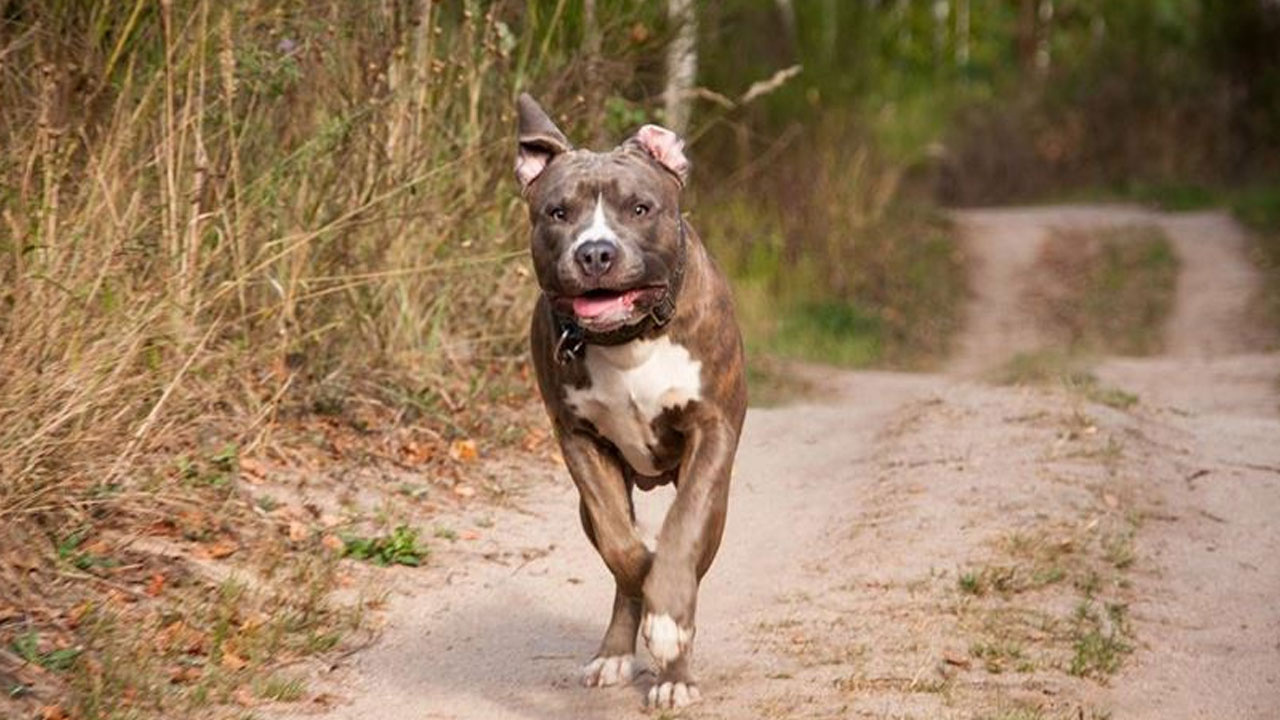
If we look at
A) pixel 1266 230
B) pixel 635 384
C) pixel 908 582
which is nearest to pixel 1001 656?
pixel 908 582

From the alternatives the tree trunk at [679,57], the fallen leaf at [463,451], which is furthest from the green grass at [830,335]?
the fallen leaf at [463,451]

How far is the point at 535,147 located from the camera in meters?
6.24

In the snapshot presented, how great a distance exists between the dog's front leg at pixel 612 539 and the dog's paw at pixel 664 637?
9.6 inches

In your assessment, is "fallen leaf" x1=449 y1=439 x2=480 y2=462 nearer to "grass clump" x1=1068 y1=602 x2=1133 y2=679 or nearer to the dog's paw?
"grass clump" x1=1068 y1=602 x2=1133 y2=679

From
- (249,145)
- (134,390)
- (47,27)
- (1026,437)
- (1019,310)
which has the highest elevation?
(47,27)

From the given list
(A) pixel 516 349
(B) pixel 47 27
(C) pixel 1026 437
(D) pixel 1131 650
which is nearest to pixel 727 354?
(D) pixel 1131 650

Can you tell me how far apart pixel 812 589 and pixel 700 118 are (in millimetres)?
8692

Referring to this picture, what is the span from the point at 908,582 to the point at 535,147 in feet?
8.28

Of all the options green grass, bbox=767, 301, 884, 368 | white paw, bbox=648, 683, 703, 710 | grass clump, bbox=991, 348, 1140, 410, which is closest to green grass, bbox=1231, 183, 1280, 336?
grass clump, bbox=991, 348, 1140, 410

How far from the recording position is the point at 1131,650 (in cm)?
707

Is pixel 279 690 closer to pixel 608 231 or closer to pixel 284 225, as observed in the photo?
pixel 608 231

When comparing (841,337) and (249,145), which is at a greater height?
(249,145)

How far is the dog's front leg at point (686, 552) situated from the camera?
5855 mm

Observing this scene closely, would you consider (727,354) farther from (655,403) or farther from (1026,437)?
(1026,437)
